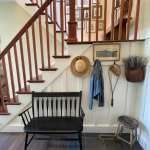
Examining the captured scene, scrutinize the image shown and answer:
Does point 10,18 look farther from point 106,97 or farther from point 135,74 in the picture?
point 135,74

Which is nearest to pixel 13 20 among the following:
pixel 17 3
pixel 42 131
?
pixel 17 3

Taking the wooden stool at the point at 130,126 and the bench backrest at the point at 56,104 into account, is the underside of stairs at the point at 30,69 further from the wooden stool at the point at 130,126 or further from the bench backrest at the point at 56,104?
the wooden stool at the point at 130,126

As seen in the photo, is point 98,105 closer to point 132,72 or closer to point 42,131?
point 132,72

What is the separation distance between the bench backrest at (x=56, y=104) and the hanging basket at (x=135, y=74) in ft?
2.61

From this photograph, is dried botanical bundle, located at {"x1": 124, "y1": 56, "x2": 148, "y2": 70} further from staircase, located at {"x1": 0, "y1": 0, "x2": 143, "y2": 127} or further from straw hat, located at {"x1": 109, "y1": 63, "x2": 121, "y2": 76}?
staircase, located at {"x1": 0, "y1": 0, "x2": 143, "y2": 127}

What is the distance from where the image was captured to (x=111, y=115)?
108 inches

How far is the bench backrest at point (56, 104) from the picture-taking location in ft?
8.50

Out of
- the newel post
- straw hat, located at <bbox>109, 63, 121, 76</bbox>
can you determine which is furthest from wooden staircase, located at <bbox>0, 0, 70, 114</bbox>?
straw hat, located at <bbox>109, 63, 121, 76</bbox>

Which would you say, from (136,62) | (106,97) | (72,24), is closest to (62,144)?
(106,97)

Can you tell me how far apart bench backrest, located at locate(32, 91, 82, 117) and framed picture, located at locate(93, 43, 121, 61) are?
656 mm

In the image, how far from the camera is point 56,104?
106 inches

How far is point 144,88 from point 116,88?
1.35ft

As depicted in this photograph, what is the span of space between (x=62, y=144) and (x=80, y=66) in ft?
3.89

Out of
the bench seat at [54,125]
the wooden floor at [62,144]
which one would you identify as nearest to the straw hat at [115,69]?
the bench seat at [54,125]
